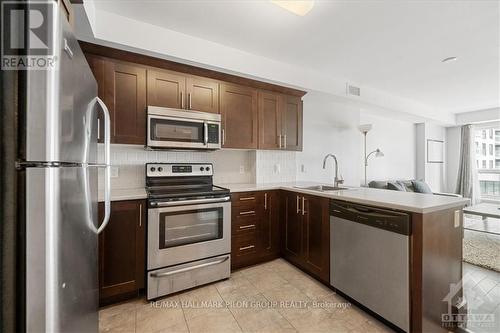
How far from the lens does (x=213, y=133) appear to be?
8.61ft

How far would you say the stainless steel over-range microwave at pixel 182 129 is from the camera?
2328mm

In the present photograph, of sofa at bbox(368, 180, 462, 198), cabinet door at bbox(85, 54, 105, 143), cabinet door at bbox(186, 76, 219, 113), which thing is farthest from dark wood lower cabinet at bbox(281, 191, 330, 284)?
sofa at bbox(368, 180, 462, 198)

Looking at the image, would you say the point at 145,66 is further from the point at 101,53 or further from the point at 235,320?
the point at 235,320

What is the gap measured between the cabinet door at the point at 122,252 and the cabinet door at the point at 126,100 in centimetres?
69

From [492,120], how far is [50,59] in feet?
25.5

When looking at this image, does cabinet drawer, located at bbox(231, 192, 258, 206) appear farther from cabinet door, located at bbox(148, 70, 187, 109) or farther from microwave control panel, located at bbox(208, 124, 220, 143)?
cabinet door, located at bbox(148, 70, 187, 109)

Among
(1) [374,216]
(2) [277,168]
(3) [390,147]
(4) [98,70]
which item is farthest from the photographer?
(3) [390,147]

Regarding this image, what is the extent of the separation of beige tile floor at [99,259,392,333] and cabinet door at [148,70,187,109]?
6.19 ft

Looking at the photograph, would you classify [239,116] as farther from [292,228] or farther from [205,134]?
[292,228]

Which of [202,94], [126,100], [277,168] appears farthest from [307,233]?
[126,100]

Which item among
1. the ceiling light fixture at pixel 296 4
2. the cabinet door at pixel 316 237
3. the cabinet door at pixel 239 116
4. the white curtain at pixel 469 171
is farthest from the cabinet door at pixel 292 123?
the white curtain at pixel 469 171

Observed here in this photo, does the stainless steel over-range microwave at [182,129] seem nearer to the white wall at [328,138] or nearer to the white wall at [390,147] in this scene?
the white wall at [328,138]

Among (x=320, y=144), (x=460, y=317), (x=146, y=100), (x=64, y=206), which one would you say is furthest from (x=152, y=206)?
(x=320, y=144)

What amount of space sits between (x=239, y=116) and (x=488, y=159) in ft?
22.4
